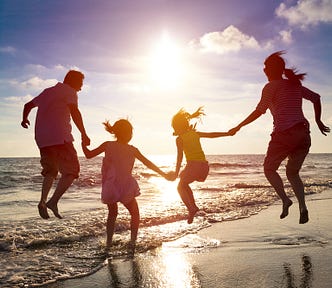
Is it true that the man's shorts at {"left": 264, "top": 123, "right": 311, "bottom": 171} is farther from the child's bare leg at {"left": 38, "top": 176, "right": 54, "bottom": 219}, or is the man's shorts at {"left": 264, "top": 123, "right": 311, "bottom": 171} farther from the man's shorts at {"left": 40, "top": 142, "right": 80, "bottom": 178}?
the child's bare leg at {"left": 38, "top": 176, "right": 54, "bottom": 219}

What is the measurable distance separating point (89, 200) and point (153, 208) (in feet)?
13.0

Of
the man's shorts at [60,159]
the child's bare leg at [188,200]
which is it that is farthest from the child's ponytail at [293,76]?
the man's shorts at [60,159]

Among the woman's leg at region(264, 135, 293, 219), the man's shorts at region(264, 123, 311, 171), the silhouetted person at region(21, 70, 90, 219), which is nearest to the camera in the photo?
the silhouetted person at region(21, 70, 90, 219)

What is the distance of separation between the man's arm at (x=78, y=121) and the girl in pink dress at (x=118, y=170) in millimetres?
129

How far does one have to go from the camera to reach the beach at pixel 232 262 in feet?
13.8

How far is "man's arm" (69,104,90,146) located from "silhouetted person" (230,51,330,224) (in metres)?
2.67

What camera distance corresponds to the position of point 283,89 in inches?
236

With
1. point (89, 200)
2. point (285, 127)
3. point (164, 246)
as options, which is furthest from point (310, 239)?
point (89, 200)

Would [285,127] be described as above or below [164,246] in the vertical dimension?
above

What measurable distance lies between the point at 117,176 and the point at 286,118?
108 inches

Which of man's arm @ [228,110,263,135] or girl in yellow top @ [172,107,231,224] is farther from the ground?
man's arm @ [228,110,263,135]

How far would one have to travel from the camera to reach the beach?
4.20 m

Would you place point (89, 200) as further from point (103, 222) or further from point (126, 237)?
point (126, 237)

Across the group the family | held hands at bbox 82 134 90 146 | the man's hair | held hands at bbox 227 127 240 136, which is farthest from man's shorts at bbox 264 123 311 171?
the man's hair
